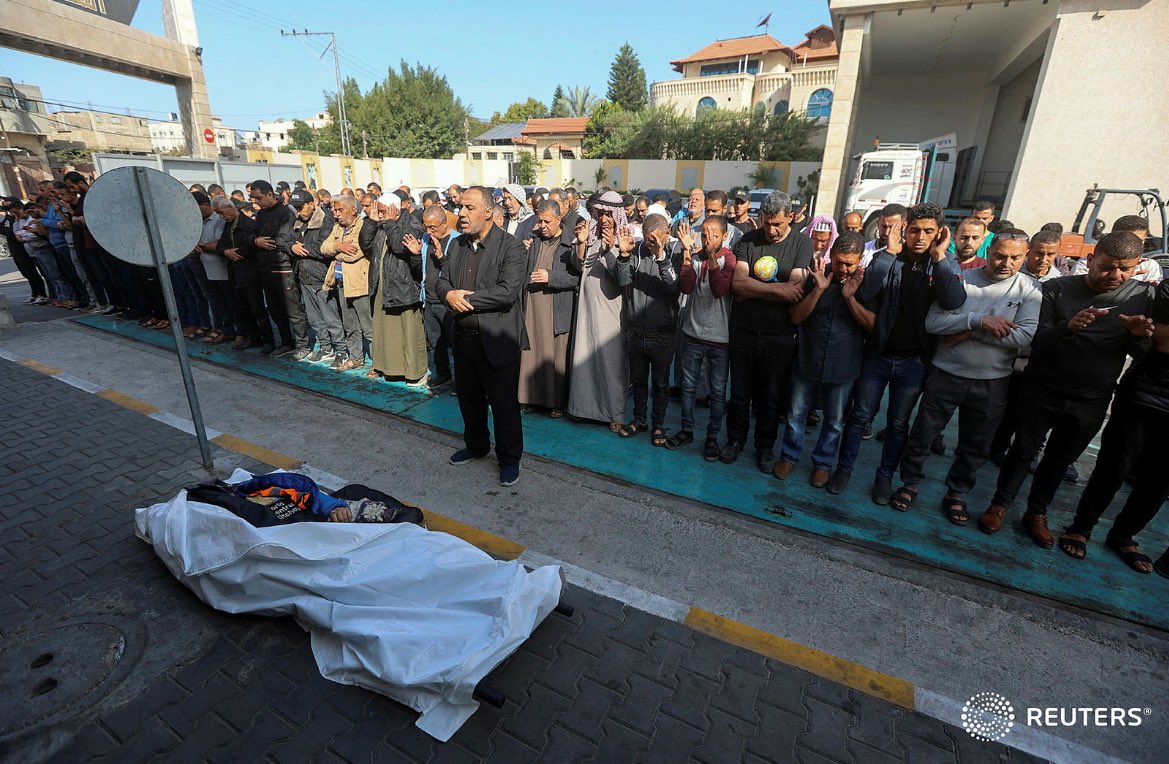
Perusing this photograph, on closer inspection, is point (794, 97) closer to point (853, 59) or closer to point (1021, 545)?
point (853, 59)

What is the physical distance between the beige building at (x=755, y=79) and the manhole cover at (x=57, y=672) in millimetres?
35703

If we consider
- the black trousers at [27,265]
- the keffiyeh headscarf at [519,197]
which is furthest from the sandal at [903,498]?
the black trousers at [27,265]

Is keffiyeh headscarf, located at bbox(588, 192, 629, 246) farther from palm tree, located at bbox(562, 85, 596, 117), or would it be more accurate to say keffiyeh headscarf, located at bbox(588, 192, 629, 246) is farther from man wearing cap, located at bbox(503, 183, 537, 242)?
palm tree, located at bbox(562, 85, 596, 117)

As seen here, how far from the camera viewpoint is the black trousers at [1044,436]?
3.44 meters

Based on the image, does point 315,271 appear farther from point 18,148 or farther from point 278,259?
point 18,148

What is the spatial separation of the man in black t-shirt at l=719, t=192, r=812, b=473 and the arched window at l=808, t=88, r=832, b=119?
34.4 meters

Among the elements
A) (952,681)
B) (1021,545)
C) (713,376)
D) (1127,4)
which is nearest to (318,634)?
(952,681)

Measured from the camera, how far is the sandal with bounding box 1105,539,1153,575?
342 cm

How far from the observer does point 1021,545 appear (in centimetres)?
366

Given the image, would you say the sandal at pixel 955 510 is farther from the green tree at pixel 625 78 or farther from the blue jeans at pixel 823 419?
the green tree at pixel 625 78

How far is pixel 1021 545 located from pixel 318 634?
4.27 metres

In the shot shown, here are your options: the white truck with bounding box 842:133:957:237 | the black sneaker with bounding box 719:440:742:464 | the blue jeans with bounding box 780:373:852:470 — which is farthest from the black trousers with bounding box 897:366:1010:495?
the white truck with bounding box 842:133:957:237

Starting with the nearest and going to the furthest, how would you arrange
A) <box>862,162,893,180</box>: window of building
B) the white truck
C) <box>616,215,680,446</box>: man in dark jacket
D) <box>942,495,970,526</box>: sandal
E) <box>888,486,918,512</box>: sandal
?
<box>942,495,970,526</box>: sandal → <box>888,486,918,512</box>: sandal → <box>616,215,680,446</box>: man in dark jacket → the white truck → <box>862,162,893,180</box>: window of building

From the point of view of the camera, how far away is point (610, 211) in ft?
15.1
